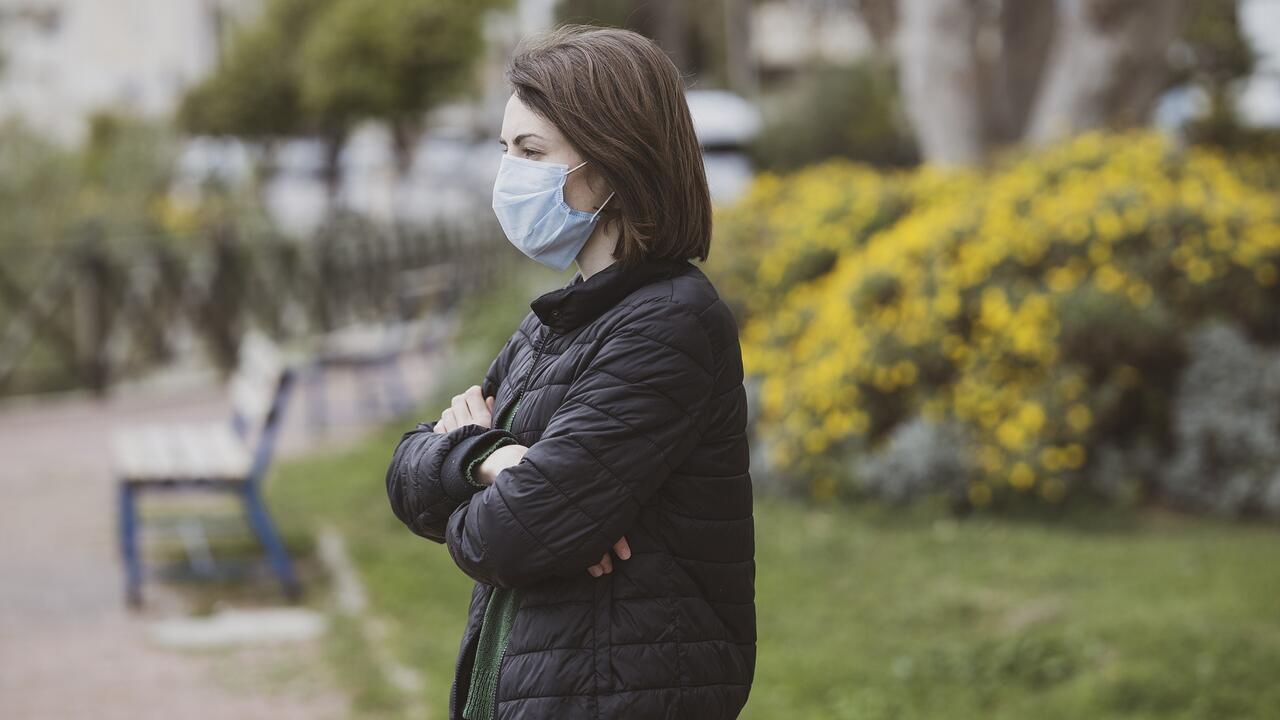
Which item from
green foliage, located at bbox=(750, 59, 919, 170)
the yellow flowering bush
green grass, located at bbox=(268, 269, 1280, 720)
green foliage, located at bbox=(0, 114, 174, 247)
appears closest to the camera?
green grass, located at bbox=(268, 269, 1280, 720)

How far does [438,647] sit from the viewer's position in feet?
18.0

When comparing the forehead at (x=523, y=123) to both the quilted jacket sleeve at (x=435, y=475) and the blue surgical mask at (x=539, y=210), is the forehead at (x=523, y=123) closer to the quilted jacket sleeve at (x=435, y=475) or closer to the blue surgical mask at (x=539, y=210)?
the blue surgical mask at (x=539, y=210)

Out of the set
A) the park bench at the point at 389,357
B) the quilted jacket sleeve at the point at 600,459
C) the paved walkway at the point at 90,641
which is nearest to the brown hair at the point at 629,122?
the quilted jacket sleeve at the point at 600,459

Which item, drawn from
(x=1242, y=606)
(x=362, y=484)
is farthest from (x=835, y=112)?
(x=1242, y=606)

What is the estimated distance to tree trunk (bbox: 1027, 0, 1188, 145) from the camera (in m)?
10.0

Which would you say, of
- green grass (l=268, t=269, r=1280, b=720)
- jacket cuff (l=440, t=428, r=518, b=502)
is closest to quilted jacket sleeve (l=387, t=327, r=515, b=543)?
jacket cuff (l=440, t=428, r=518, b=502)

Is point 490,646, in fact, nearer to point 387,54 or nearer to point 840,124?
point 387,54

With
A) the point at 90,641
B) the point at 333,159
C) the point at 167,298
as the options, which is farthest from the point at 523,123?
the point at 333,159

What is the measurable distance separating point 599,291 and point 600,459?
270 millimetres

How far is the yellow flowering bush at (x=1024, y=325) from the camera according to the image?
23.6 ft

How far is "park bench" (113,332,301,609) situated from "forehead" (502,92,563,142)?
14.6 ft

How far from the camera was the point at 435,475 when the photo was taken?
7.51 ft

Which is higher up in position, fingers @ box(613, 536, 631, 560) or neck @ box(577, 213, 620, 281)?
neck @ box(577, 213, 620, 281)

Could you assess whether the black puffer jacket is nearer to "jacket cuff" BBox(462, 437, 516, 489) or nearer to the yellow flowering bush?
"jacket cuff" BBox(462, 437, 516, 489)
